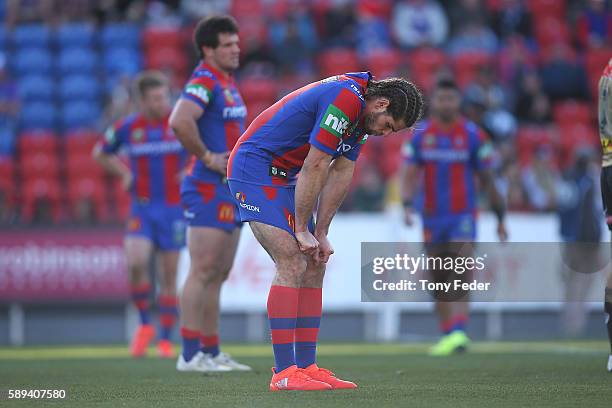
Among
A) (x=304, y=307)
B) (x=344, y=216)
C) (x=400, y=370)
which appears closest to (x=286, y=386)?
(x=304, y=307)

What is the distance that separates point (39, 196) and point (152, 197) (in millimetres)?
5603

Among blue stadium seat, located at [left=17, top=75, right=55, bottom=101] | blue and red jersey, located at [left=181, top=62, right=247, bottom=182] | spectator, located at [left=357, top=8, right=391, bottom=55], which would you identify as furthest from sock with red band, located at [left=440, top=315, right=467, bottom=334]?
blue stadium seat, located at [left=17, top=75, right=55, bottom=101]

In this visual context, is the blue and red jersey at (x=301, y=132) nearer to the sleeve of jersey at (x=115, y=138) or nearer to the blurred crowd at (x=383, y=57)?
the sleeve of jersey at (x=115, y=138)

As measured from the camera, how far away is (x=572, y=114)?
18.8 m

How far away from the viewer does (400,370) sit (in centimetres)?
827

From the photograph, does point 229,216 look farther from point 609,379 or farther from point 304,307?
point 609,379

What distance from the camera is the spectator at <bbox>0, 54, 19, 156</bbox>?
17.3 m

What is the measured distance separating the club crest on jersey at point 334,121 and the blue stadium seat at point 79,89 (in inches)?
505

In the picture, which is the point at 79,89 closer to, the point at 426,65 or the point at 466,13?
the point at 426,65

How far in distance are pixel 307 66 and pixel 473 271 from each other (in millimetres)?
7602

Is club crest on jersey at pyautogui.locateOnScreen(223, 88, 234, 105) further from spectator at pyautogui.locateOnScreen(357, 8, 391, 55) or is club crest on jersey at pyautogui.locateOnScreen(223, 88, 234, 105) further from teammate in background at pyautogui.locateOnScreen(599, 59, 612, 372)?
spectator at pyautogui.locateOnScreen(357, 8, 391, 55)

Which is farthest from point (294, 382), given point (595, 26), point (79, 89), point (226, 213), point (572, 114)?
point (595, 26)

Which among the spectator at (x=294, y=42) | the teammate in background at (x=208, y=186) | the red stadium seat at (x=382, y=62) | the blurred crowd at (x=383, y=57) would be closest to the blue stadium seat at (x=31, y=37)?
the blurred crowd at (x=383, y=57)

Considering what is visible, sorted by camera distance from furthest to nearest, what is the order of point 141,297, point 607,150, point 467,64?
point 467,64 → point 141,297 → point 607,150
